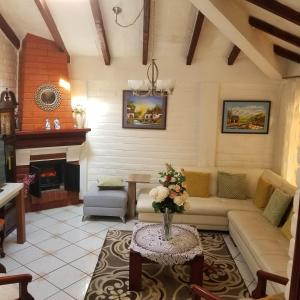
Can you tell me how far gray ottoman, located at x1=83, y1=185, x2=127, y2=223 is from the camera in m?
4.94

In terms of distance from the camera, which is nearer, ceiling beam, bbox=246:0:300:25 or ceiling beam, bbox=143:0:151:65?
ceiling beam, bbox=246:0:300:25

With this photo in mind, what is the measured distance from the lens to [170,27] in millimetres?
4625

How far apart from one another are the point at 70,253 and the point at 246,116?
365 cm

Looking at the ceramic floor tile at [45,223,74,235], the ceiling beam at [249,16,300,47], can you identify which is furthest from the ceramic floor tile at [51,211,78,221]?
the ceiling beam at [249,16,300,47]

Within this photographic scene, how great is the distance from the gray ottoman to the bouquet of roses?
174cm

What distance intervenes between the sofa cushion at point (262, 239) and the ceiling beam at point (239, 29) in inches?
85.6

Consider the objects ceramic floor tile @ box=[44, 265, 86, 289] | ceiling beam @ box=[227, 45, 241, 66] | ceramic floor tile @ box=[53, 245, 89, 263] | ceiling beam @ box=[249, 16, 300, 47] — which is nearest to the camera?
ceramic floor tile @ box=[44, 265, 86, 289]

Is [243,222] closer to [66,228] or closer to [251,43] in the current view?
[251,43]

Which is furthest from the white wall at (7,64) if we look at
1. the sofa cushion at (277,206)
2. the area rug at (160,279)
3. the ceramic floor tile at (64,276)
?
the sofa cushion at (277,206)

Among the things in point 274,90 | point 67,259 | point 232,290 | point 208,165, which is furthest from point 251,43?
point 67,259

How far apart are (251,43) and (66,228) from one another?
12.0 ft

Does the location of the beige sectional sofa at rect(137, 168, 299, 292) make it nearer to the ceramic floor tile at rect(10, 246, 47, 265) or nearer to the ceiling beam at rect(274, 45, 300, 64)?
the ceramic floor tile at rect(10, 246, 47, 265)

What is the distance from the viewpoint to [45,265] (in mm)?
3646

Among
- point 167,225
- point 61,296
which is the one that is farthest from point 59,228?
point 167,225
